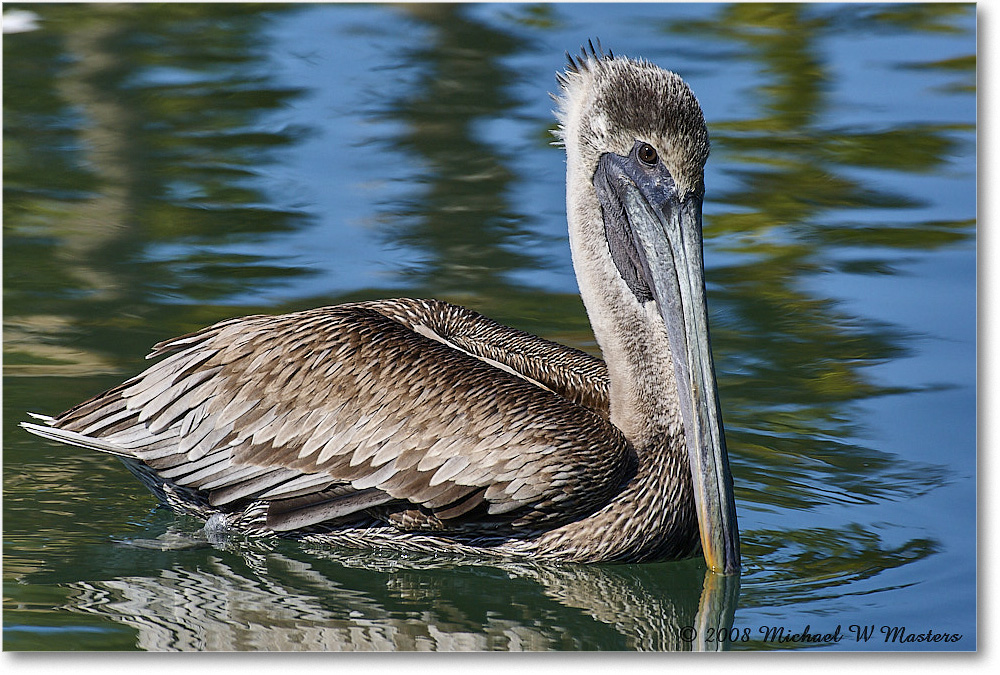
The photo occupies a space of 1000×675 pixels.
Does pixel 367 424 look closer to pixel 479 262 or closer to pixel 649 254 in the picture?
pixel 649 254

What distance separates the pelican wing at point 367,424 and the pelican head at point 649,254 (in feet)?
0.70

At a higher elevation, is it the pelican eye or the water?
the pelican eye

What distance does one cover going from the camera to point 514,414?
4.64m

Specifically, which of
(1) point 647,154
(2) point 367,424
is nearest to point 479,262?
(2) point 367,424

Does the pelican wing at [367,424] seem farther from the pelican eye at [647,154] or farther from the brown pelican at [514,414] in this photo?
the pelican eye at [647,154]

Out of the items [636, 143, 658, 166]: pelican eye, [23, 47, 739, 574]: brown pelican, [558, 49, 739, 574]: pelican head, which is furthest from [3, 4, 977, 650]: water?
[636, 143, 658, 166]: pelican eye

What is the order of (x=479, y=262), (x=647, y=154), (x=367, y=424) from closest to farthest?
(x=647, y=154), (x=367, y=424), (x=479, y=262)

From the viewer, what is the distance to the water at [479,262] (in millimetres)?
4613

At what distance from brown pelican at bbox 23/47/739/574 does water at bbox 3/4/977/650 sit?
16 cm

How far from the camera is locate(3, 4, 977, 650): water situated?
461cm

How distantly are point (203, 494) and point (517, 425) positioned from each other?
110cm

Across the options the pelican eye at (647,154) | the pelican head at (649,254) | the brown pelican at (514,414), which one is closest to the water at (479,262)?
the brown pelican at (514,414)

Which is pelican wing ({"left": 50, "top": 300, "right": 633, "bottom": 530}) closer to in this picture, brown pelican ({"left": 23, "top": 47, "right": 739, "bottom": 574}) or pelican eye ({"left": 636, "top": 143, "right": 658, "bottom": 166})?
brown pelican ({"left": 23, "top": 47, "right": 739, "bottom": 574})

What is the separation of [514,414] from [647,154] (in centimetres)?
89
